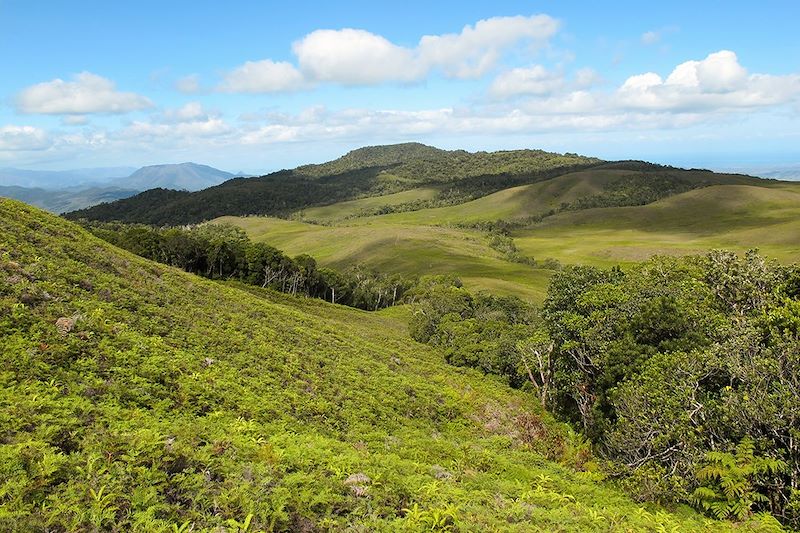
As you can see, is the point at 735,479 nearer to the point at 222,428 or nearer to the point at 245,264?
the point at 222,428

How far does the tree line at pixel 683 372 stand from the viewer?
61.6 feet

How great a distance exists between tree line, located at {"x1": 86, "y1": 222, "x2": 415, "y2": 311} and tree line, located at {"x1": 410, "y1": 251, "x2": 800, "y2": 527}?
66438mm

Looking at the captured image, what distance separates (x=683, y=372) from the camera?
2348 centimetres

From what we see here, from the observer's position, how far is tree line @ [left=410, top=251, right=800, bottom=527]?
1877 centimetres

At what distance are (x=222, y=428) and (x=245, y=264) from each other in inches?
3743

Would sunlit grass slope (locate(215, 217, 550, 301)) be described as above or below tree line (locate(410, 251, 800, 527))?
below

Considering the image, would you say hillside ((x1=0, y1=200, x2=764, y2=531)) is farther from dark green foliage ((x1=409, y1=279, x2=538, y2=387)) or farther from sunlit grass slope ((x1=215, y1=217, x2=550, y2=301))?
sunlit grass slope ((x1=215, y1=217, x2=550, y2=301))

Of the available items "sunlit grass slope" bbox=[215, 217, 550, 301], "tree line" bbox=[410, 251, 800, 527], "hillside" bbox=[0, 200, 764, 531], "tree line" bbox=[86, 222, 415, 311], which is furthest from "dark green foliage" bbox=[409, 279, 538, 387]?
"tree line" bbox=[86, 222, 415, 311]

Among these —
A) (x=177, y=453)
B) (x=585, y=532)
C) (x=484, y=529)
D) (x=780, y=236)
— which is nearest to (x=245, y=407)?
(x=177, y=453)

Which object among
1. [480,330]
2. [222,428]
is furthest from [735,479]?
[480,330]

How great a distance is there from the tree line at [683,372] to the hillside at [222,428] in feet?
8.37

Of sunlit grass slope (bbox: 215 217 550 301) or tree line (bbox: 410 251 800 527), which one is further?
sunlit grass slope (bbox: 215 217 550 301)

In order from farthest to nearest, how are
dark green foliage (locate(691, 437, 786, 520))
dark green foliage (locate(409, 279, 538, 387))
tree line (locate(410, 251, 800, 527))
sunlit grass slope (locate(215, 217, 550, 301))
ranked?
1. sunlit grass slope (locate(215, 217, 550, 301))
2. dark green foliage (locate(409, 279, 538, 387))
3. tree line (locate(410, 251, 800, 527))
4. dark green foliage (locate(691, 437, 786, 520))

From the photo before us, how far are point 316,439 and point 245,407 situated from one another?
159 inches
